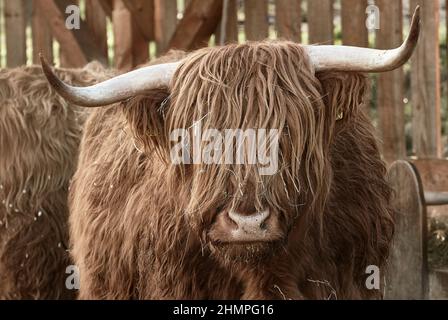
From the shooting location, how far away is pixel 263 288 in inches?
182

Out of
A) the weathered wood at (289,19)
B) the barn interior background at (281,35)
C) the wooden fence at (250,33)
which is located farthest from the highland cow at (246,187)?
the weathered wood at (289,19)

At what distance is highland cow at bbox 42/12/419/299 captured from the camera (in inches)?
168

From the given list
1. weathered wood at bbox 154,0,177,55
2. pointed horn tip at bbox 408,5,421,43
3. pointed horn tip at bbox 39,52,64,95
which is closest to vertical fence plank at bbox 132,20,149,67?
weathered wood at bbox 154,0,177,55

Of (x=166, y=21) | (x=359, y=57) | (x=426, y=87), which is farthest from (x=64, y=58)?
(x=359, y=57)

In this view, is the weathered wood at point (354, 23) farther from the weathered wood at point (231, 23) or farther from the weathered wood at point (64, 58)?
the weathered wood at point (64, 58)

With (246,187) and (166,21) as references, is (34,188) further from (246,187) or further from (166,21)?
(246,187)

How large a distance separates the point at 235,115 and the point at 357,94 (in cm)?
56

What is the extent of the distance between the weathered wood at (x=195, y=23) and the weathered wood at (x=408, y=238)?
2.05 meters

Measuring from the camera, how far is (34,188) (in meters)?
6.32

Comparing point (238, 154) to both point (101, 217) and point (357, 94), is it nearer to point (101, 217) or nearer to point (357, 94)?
point (357, 94)

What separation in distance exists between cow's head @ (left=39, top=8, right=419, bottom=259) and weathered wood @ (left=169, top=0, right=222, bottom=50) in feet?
9.20

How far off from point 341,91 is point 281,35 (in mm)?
2539

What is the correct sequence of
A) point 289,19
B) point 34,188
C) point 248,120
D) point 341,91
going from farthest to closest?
point 289,19 → point 34,188 → point 341,91 → point 248,120

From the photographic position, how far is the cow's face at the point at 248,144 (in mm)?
4191
